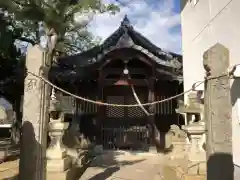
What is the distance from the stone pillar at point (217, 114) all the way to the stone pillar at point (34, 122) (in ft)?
8.60

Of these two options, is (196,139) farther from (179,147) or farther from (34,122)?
(34,122)

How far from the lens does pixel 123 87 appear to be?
543 inches

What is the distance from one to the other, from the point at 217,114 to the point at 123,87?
388 inches

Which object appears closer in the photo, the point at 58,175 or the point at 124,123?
the point at 58,175

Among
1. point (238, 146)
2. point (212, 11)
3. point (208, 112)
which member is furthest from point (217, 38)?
point (208, 112)

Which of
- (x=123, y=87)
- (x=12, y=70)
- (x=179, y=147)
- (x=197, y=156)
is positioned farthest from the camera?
(x=12, y=70)

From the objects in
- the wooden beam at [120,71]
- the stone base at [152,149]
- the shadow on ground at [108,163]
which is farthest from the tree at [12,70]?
the stone base at [152,149]

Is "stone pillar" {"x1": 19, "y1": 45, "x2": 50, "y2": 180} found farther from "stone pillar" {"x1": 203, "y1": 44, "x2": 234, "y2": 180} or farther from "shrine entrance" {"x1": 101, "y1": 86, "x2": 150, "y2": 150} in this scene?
"shrine entrance" {"x1": 101, "y1": 86, "x2": 150, "y2": 150}

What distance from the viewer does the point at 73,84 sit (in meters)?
13.8

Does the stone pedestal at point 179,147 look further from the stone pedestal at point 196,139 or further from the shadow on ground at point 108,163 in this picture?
the stone pedestal at point 196,139

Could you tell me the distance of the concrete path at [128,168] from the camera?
7.86 meters

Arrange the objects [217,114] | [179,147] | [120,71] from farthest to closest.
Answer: [120,71] → [179,147] → [217,114]

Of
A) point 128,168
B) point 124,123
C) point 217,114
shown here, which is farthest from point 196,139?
point 124,123

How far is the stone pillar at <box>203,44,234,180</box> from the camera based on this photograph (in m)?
3.95
